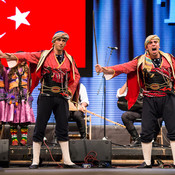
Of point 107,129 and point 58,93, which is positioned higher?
point 58,93

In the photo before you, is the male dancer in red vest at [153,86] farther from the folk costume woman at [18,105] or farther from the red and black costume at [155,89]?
the folk costume woman at [18,105]

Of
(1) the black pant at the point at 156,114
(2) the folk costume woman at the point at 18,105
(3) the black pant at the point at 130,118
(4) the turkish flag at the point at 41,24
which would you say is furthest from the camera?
(4) the turkish flag at the point at 41,24

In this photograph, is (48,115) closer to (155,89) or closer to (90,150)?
(90,150)

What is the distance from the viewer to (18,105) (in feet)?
14.0

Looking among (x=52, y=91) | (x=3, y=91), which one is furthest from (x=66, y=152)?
(x=3, y=91)

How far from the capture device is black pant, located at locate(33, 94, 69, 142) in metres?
3.38

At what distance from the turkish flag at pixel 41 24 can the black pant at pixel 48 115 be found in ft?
7.64

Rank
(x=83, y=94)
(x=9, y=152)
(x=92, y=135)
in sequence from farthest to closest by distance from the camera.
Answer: (x=92, y=135)
(x=83, y=94)
(x=9, y=152)

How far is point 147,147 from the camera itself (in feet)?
10.9

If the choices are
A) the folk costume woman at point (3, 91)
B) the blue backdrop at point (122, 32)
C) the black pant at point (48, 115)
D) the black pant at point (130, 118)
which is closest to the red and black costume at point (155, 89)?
the black pant at point (48, 115)

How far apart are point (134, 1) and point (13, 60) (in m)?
3.40

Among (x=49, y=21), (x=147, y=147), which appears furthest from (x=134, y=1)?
(x=147, y=147)

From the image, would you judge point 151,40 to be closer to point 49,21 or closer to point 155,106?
point 155,106

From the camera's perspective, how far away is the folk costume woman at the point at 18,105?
4.19 m
